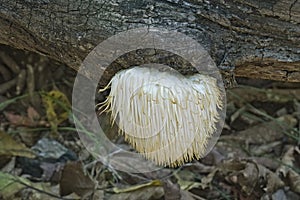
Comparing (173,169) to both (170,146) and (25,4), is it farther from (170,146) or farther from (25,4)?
(25,4)

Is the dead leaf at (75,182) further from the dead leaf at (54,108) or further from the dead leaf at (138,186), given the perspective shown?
the dead leaf at (54,108)

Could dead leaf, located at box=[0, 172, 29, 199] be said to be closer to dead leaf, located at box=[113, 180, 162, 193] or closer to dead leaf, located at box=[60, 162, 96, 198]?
dead leaf, located at box=[60, 162, 96, 198]

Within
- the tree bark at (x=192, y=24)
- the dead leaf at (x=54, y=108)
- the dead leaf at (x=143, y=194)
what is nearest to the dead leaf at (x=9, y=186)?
the dead leaf at (x=143, y=194)

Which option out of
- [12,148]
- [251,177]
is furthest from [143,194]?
[12,148]

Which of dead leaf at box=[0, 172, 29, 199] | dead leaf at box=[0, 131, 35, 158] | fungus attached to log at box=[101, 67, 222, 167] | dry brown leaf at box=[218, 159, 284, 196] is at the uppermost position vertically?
fungus attached to log at box=[101, 67, 222, 167]

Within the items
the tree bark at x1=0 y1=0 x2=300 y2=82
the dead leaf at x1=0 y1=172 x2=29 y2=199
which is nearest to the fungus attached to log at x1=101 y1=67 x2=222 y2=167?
the tree bark at x1=0 y1=0 x2=300 y2=82

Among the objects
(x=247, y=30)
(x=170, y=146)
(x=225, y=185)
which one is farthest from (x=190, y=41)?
(x=225, y=185)
